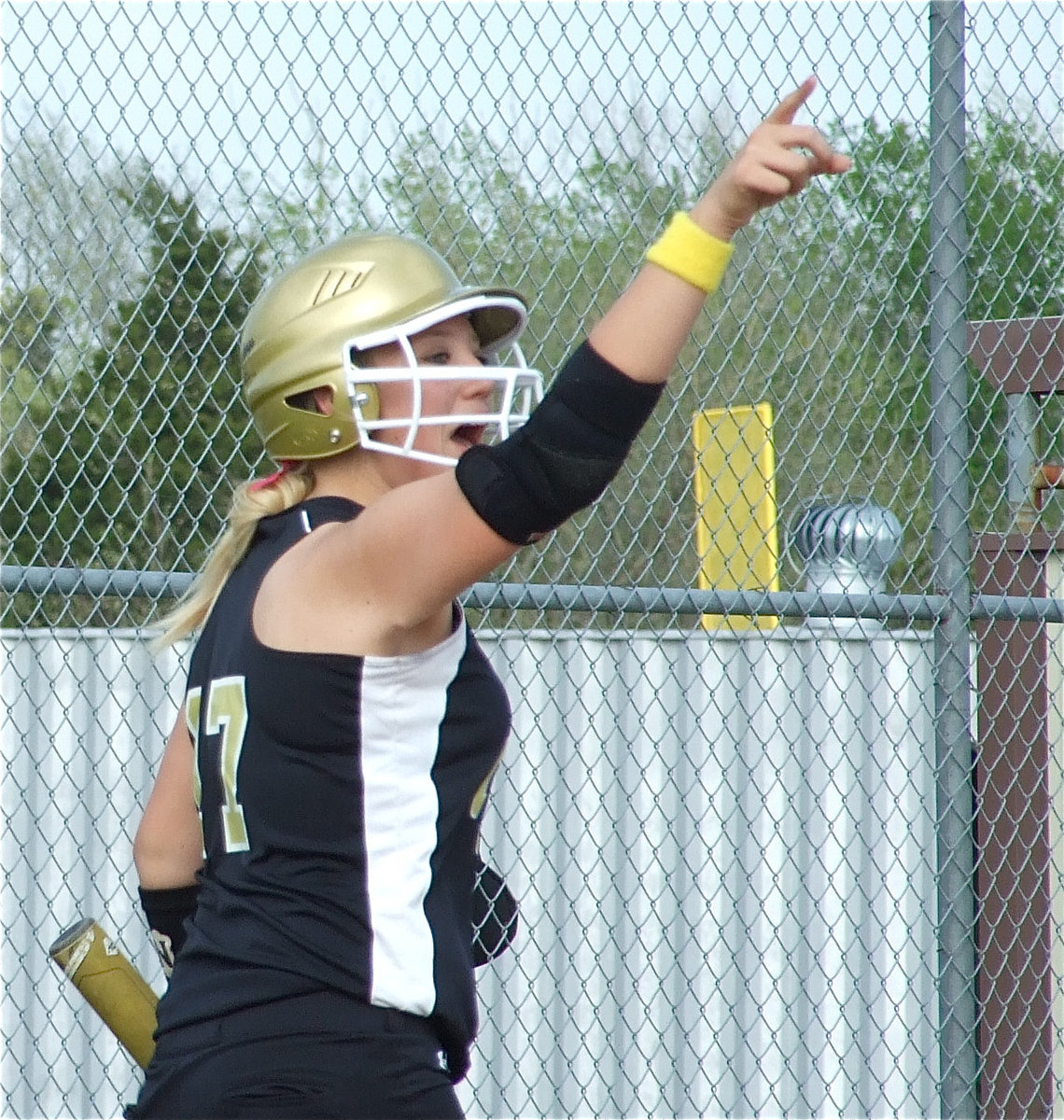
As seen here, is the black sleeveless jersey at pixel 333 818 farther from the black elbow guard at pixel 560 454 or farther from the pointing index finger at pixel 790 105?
the pointing index finger at pixel 790 105

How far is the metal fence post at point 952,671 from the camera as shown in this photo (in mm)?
4309

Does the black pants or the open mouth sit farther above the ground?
the open mouth

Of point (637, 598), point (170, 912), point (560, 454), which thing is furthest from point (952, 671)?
point (560, 454)

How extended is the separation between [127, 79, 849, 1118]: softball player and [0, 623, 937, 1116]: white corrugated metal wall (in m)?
2.56

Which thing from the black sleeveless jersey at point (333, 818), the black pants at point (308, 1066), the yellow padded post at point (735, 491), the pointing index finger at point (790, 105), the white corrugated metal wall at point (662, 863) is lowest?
the white corrugated metal wall at point (662, 863)

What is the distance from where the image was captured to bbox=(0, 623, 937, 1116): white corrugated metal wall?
442cm

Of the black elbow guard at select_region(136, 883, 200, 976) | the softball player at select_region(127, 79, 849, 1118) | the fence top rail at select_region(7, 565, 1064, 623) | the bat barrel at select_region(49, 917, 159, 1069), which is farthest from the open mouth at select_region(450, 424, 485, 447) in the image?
the fence top rail at select_region(7, 565, 1064, 623)

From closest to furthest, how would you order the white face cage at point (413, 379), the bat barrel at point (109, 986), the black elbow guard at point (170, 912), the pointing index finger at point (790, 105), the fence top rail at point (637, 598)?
the pointing index finger at point (790, 105) < the white face cage at point (413, 379) < the black elbow guard at point (170, 912) < the bat barrel at point (109, 986) < the fence top rail at point (637, 598)

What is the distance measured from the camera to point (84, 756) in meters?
4.45

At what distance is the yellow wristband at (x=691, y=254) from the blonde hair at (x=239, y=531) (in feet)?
2.01

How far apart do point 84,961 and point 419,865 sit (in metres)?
0.89

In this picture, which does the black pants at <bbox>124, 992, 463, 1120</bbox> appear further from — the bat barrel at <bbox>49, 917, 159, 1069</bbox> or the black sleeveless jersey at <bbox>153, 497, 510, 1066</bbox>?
the bat barrel at <bbox>49, 917, 159, 1069</bbox>

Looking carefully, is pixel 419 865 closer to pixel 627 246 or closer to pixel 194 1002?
pixel 194 1002

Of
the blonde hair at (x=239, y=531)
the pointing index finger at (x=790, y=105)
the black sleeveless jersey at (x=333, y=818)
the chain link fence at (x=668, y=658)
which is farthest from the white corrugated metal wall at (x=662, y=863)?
the pointing index finger at (x=790, y=105)
